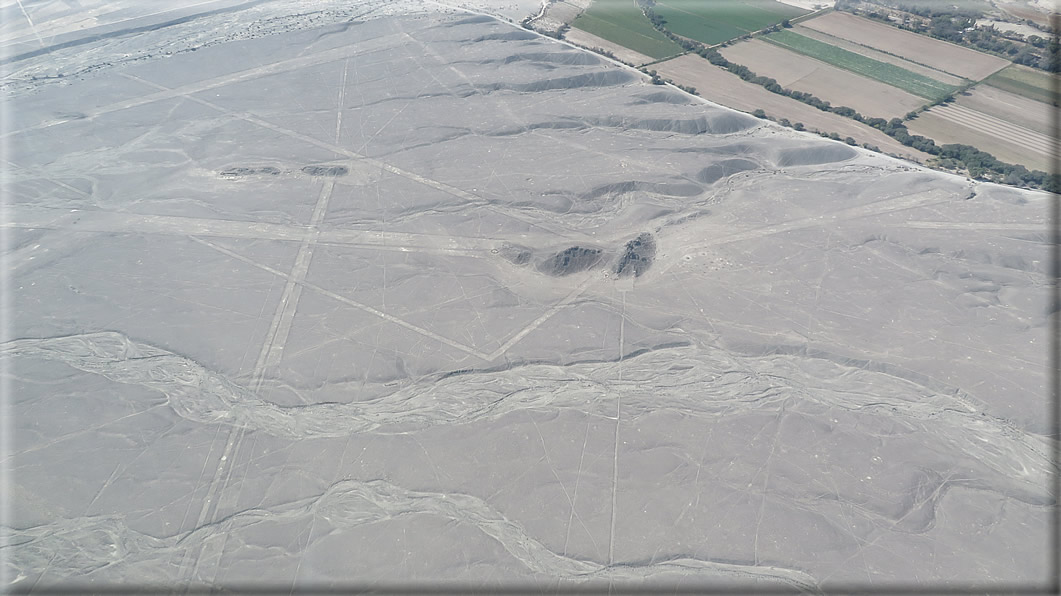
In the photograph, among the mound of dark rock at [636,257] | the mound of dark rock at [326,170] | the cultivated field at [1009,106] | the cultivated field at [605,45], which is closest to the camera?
the mound of dark rock at [636,257]

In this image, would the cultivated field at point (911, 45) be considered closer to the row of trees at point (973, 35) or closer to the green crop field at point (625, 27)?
the row of trees at point (973, 35)

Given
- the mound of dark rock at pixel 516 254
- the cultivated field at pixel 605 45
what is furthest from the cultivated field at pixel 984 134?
the mound of dark rock at pixel 516 254

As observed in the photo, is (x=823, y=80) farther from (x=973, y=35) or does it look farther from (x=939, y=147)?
(x=973, y=35)

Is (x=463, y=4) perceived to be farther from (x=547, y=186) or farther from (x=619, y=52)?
(x=547, y=186)

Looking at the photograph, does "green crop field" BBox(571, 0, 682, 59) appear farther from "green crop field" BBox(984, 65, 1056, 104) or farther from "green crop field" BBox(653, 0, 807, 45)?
"green crop field" BBox(984, 65, 1056, 104)

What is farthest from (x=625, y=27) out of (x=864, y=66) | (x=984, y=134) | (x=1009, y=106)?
(x=1009, y=106)

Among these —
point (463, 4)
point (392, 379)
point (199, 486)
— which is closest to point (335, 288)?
point (392, 379)

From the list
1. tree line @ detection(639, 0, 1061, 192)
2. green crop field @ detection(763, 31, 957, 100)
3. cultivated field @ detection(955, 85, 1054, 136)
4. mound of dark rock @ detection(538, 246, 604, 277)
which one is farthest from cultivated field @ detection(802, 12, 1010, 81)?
mound of dark rock @ detection(538, 246, 604, 277)
